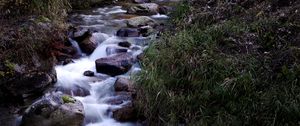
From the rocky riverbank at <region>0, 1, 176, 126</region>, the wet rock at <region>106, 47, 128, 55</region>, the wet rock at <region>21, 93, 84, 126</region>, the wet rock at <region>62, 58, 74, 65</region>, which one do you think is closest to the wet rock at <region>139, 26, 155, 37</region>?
the rocky riverbank at <region>0, 1, 176, 126</region>

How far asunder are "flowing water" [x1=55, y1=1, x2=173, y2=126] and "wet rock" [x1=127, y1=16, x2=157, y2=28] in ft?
0.66

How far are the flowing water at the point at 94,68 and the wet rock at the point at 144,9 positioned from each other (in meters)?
0.41

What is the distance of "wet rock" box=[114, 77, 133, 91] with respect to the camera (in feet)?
23.4

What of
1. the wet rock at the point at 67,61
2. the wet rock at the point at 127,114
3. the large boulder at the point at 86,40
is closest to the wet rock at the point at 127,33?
the large boulder at the point at 86,40

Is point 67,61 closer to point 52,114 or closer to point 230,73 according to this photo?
point 52,114

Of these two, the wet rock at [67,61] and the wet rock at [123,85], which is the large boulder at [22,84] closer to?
the wet rock at [67,61]

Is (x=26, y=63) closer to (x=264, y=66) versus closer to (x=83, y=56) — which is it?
(x=83, y=56)

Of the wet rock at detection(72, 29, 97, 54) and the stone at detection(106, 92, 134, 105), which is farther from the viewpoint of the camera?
the wet rock at detection(72, 29, 97, 54)

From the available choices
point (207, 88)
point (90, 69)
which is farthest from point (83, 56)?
point (207, 88)

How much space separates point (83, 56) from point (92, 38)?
0.68 m

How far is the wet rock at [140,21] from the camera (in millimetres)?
10848

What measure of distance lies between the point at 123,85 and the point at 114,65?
35.7 inches

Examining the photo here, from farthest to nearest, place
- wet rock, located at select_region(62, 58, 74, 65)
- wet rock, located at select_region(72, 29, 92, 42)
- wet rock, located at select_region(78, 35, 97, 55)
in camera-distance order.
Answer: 1. wet rock, located at select_region(72, 29, 92, 42)
2. wet rock, located at select_region(78, 35, 97, 55)
3. wet rock, located at select_region(62, 58, 74, 65)

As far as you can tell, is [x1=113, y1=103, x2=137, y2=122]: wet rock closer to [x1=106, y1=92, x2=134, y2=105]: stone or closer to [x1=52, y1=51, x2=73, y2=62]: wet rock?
[x1=106, y1=92, x2=134, y2=105]: stone
